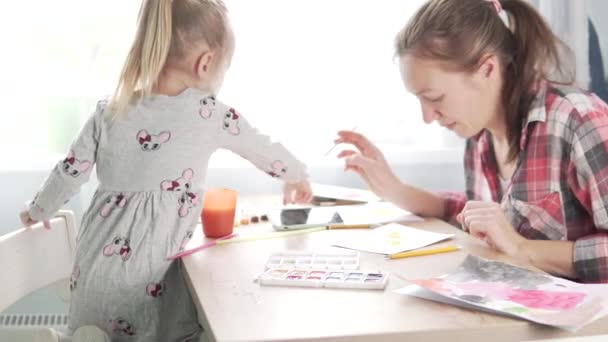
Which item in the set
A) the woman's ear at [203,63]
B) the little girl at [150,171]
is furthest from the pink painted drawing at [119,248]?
the woman's ear at [203,63]

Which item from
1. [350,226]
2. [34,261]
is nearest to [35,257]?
[34,261]

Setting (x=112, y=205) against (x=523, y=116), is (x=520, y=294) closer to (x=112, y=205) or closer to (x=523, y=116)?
(x=523, y=116)

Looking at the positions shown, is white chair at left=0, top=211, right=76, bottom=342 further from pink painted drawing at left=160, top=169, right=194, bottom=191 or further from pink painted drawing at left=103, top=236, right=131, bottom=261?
pink painted drawing at left=160, top=169, right=194, bottom=191

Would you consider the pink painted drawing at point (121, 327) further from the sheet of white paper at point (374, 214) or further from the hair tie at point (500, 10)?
the hair tie at point (500, 10)

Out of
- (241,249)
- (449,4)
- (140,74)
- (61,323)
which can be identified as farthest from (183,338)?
(61,323)

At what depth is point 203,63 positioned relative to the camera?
129cm

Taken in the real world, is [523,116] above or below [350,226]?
above

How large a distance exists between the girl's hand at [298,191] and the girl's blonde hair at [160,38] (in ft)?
1.06

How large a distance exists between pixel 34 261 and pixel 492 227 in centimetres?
80

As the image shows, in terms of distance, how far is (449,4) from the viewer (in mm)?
1315

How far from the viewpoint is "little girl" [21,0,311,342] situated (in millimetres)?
1212

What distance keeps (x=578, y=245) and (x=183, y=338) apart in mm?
685

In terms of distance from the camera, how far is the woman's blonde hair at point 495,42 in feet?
4.27

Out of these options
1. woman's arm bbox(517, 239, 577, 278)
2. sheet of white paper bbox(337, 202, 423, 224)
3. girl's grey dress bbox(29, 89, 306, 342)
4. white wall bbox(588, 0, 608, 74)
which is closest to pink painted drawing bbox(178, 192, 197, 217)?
girl's grey dress bbox(29, 89, 306, 342)
